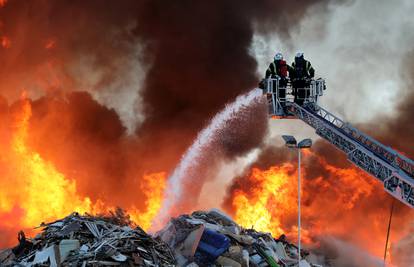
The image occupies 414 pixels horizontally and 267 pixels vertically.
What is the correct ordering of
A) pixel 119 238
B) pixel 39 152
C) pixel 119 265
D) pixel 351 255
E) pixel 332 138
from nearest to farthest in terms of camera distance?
pixel 119 265, pixel 119 238, pixel 332 138, pixel 351 255, pixel 39 152

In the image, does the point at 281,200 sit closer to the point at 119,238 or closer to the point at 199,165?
the point at 199,165

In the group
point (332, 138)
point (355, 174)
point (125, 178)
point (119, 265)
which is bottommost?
point (119, 265)

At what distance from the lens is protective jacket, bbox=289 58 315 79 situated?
1798cm

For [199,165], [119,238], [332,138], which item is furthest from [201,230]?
[199,165]

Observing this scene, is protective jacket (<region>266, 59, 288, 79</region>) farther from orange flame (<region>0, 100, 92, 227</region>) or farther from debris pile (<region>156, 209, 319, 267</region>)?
orange flame (<region>0, 100, 92, 227</region>)

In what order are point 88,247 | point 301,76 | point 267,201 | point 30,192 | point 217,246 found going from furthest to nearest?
point 267,201 → point 30,192 → point 301,76 → point 217,246 → point 88,247

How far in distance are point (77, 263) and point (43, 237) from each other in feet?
9.24

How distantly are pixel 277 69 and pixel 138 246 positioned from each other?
383 inches

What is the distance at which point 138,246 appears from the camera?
42.2 feet

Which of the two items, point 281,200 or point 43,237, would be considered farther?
point 281,200

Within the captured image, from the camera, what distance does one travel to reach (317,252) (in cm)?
2262

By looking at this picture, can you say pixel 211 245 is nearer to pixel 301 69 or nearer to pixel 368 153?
pixel 368 153

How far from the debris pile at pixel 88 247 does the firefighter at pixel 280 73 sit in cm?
840

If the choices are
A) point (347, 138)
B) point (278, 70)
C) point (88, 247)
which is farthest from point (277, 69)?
point (88, 247)
